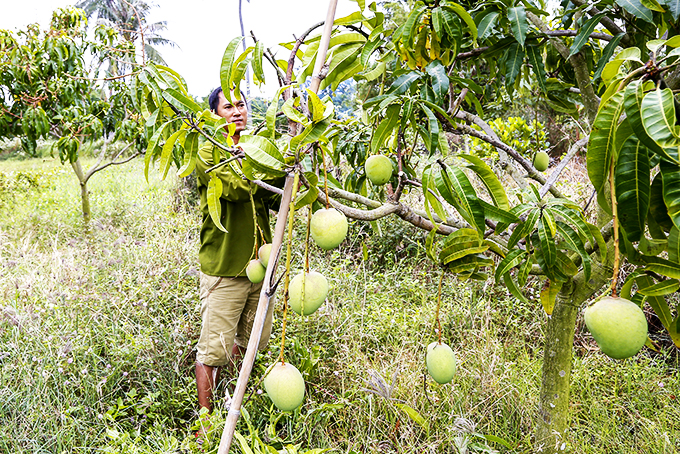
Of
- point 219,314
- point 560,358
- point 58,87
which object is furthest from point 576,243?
point 58,87

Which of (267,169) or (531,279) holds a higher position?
(267,169)

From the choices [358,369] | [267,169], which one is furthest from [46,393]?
[267,169]

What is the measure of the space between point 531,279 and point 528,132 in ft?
3.58

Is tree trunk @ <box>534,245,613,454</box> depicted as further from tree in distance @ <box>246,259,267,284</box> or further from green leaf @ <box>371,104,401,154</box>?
tree in distance @ <box>246,259,267,284</box>

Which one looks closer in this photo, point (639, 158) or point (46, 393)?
point (639, 158)

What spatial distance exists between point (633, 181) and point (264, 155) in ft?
1.55

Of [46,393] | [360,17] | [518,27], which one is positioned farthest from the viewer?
[46,393]

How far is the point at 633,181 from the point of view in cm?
57

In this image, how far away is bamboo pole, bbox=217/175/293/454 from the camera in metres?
0.56

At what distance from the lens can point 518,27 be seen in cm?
101

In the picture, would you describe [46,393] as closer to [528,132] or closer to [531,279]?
[531,279]

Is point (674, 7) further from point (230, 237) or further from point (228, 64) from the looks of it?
point (230, 237)

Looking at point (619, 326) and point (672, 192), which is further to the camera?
point (619, 326)

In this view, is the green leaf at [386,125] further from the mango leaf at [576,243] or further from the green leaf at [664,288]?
the green leaf at [664,288]
